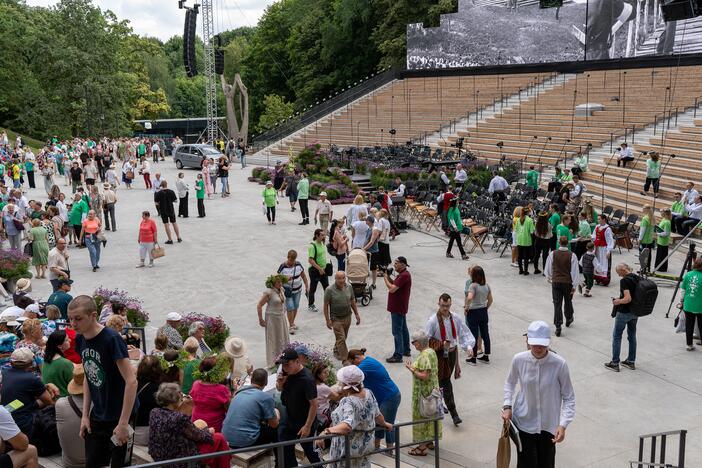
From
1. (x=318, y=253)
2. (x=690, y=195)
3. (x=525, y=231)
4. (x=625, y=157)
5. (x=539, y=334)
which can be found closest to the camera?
(x=539, y=334)

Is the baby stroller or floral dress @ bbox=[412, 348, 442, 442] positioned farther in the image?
the baby stroller

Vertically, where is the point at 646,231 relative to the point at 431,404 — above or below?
above

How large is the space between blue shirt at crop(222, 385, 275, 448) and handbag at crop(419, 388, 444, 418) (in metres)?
1.85

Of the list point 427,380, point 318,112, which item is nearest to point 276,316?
point 427,380

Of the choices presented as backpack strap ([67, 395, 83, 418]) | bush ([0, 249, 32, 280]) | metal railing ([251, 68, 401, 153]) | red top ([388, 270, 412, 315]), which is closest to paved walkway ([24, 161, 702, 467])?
bush ([0, 249, 32, 280])

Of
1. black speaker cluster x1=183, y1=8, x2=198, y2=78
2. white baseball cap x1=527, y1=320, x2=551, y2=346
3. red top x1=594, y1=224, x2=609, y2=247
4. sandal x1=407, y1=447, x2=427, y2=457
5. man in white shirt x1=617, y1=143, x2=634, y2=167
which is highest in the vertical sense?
black speaker cluster x1=183, y1=8, x2=198, y2=78

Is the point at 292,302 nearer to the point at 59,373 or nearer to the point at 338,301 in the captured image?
the point at 338,301

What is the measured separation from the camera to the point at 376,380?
7512 millimetres

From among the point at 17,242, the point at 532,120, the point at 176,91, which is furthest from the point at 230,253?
the point at 176,91

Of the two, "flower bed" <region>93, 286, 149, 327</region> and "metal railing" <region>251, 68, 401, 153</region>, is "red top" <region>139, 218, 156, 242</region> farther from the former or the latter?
"metal railing" <region>251, 68, 401, 153</region>

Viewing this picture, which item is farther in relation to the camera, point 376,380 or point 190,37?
point 190,37

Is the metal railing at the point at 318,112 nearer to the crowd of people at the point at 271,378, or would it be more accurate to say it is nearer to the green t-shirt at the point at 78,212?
the green t-shirt at the point at 78,212

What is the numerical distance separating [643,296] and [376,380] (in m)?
4.49

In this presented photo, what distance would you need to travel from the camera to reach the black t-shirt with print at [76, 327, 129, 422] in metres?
4.73
